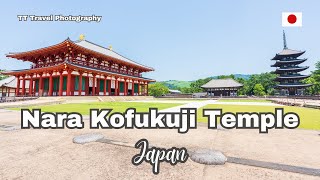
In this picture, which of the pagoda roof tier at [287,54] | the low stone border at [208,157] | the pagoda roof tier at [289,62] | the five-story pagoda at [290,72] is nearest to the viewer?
the low stone border at [208,157]

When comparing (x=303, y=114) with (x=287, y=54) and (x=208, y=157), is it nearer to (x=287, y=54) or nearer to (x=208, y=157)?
(x=208, y=157)

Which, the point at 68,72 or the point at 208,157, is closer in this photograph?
the point at 208,157

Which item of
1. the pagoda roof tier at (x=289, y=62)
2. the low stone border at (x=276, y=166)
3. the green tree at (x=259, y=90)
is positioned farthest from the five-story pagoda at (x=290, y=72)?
the low stone border at (x=276, y=166)

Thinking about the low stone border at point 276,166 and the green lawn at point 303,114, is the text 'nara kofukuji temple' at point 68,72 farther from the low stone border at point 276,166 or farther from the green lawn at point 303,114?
the low stone border at point 276,166

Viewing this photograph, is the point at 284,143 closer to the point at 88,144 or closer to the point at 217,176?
the point at 217,176

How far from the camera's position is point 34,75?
22719 mm

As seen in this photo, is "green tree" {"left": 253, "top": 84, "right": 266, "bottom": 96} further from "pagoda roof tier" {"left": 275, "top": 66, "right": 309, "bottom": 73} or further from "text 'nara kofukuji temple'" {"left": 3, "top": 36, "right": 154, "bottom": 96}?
"text 'nara kofukuji temple'" {"left": 3, "top": 36, "right": 154, "bottom": 96}

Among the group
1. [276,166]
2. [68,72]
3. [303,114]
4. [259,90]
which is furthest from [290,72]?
[276,166]

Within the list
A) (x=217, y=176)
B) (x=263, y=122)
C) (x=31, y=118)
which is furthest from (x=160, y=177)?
(x=31, y=118)

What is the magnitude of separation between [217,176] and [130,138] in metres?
2.37

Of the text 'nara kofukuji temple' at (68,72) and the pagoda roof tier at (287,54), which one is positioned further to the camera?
the pagoda roof tier at (287,54)

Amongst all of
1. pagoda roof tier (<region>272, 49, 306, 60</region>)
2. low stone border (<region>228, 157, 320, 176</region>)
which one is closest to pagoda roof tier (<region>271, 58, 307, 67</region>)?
pagoda roof tier (<region>272, 49, 306, 60</region>)

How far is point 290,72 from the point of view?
4238 cm

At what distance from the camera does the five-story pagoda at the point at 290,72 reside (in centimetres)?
4031
